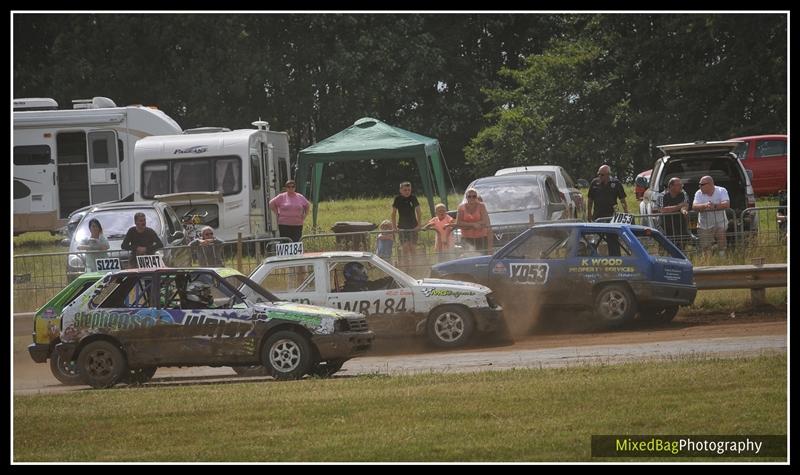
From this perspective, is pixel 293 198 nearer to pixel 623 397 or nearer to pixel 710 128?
pixel 623 397

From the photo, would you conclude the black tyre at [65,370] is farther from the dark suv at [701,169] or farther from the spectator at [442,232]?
the dark suv at [701,169]

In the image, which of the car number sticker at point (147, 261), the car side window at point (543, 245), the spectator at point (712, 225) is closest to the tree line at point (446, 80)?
the spectator at point (712, 225)

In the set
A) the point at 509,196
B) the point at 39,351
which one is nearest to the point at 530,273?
the point at 39,351

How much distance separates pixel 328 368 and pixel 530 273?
3887 millimetres

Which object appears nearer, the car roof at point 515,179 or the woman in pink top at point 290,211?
the woman in pink top at point 290,211

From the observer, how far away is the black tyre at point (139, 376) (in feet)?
50.5

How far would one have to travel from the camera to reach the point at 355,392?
44.0ft

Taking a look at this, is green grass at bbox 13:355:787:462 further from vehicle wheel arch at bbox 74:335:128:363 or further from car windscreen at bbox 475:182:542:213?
car windscreen at bbox 475:182:542:213

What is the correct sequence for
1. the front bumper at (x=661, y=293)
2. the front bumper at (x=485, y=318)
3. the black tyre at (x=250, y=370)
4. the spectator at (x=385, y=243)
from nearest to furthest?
the black tyre at (x=250, y=370)
the front bumper at (x=485, y=318)
the front bumper at (x=661, y=293)
the spectator at (x=385, y=243)

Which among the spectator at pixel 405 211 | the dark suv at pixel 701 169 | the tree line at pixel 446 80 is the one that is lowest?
the spectator at pixel 405 211

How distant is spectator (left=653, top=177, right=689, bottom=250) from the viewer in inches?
797

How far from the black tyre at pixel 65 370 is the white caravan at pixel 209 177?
11812 mm

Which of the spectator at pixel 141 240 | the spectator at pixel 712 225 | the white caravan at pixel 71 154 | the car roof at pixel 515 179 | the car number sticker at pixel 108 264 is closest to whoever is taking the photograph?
the car number sticker at pixel 108 264

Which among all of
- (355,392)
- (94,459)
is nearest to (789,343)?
(355,392)
